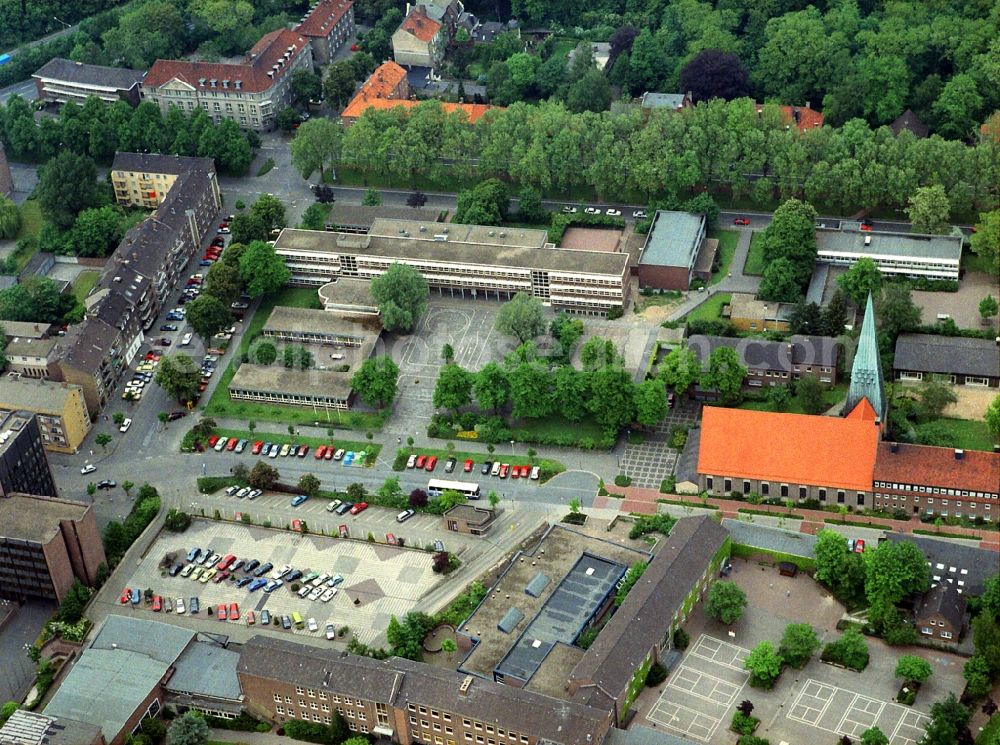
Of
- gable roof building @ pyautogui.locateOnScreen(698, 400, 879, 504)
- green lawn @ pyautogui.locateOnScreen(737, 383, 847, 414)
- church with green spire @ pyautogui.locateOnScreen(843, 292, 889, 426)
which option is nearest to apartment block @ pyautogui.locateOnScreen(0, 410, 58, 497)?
gable roof building @ pyautogui.locateOnScreen(698, 400, 879, 504)

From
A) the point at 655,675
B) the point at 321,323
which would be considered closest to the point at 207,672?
the point at 655,675

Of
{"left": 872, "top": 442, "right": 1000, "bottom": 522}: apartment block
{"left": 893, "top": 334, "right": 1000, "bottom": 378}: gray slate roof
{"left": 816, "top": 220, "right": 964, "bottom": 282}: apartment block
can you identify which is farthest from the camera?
{"left": 816, "top": 220, "right": 964, "bottom": 282}: apartment block

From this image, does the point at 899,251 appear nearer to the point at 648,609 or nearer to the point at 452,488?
the point at 452,488

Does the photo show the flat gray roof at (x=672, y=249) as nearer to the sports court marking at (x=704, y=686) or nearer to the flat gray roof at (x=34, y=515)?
the sports court marking at (x=704, y=686)

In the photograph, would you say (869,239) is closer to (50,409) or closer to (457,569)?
(457,569)

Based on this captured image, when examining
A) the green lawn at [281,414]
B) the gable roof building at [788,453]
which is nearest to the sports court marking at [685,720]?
the gable roof building at [788,453]

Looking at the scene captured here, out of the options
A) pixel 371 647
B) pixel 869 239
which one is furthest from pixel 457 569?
pixel 869 239

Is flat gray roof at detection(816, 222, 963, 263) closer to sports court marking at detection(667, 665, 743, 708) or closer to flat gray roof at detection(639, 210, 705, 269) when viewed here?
flat gray roof at detection(639, 210, 705, 269)
